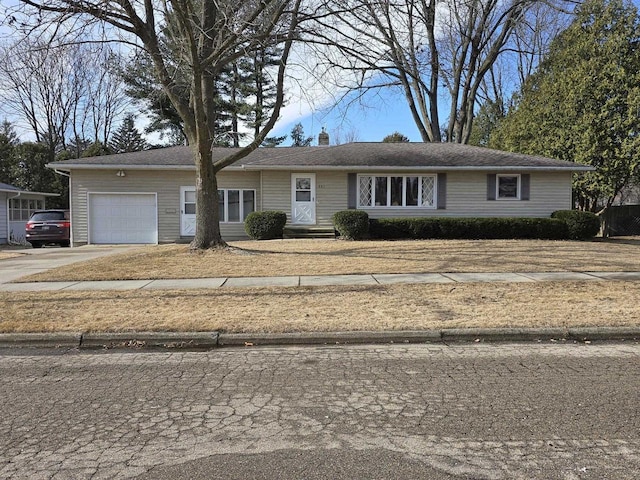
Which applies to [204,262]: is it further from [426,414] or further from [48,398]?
[426,414]

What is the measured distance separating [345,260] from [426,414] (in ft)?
27.4

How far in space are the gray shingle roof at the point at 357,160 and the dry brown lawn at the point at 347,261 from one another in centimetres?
447

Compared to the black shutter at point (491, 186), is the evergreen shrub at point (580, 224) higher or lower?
lower

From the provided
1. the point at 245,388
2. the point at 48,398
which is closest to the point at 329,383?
the point at 245,388

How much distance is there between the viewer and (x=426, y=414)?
366cm

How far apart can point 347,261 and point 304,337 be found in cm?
608

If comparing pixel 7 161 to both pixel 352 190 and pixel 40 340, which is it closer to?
pixel 352 190

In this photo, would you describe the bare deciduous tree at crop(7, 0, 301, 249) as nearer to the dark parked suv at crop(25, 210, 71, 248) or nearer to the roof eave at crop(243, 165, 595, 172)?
the roof eave at crop(243, 165, 595, 172)

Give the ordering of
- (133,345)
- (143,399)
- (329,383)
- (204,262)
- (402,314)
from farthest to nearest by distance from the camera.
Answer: (204,262)
(402,314)
(133,345)
(329,383)
(143,399)

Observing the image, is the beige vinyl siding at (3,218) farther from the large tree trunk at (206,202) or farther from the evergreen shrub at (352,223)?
the evergreen shrub at (352,223)

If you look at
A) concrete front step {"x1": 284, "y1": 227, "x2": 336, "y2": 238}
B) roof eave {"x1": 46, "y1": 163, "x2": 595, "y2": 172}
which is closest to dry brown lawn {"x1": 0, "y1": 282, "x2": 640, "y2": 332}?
concrete front step {"x1": 284, "y1": 227, "x2": 336, "y2": 238}

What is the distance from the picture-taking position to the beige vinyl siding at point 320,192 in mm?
18922

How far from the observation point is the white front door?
63.5 ft

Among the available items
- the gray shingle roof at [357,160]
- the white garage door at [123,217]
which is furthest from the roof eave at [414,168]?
the white garage door at [123,217]
